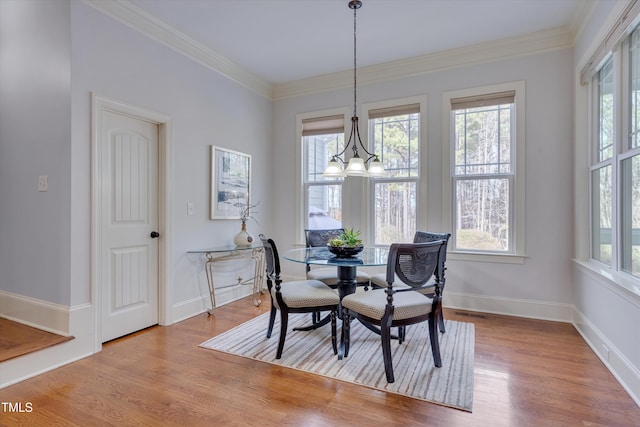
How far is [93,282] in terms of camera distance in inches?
105

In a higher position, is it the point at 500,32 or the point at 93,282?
the point at 500,32

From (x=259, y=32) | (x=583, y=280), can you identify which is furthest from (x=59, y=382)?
(x=583, y=280)

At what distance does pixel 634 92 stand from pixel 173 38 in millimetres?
3815

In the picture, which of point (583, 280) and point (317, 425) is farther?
point (583, 280)

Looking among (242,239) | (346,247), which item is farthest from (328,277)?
(242,239)

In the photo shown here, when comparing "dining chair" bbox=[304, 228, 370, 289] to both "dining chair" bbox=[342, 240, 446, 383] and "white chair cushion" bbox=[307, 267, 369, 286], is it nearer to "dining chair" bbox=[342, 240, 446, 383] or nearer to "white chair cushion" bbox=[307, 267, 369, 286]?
"white chair cushion" bbox=[307, 267, 369, 286]

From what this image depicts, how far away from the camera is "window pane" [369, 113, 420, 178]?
13.4ft

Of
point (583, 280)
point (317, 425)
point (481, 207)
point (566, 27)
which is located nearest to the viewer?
point (317, 425)

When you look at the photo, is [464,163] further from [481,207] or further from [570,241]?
[570,241]

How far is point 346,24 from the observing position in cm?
323

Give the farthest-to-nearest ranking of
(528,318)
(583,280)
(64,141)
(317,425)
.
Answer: (528,318) → (583,280) → (64,141) → (317,425)

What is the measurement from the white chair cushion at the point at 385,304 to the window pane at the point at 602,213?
1.59 meters

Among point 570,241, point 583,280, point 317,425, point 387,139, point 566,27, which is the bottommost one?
point 317,425

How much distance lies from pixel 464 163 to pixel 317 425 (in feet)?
10.3
